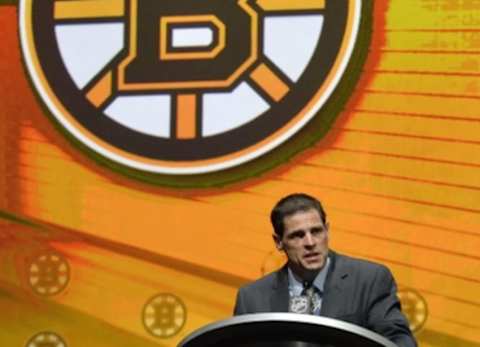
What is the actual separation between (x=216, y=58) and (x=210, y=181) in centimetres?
41

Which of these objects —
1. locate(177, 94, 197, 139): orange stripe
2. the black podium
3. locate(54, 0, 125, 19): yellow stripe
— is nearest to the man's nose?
the black podium

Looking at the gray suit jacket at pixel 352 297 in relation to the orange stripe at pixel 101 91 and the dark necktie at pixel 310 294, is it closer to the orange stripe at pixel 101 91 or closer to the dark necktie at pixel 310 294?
the dark necktie at pixel 310 294

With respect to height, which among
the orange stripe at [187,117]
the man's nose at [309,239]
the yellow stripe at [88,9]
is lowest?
the man's nose at [309,239]

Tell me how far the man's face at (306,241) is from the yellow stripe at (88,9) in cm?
146

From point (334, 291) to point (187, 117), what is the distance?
128 centimetres

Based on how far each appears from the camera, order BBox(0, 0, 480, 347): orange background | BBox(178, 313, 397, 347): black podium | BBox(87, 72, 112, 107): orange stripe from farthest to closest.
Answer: BBox(87, 72, 112, 107): orange stripe → BBox(0, 0, 480, 347): orange background → BBox(178, 313, 397, 347): black podium

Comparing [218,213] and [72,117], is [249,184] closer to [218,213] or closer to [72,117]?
[218,213]

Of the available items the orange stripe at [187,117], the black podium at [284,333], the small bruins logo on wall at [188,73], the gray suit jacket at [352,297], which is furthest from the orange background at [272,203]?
the black podium at [284,333]

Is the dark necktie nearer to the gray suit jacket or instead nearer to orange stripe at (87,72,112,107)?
the gray suit jacket

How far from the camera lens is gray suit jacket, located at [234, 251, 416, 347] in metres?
1.98

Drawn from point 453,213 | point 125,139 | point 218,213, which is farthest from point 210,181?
point 453,213

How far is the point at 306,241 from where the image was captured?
81.9 inches

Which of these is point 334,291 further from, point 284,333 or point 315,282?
point 284,333

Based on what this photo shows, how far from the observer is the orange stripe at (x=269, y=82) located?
316 centimetres
